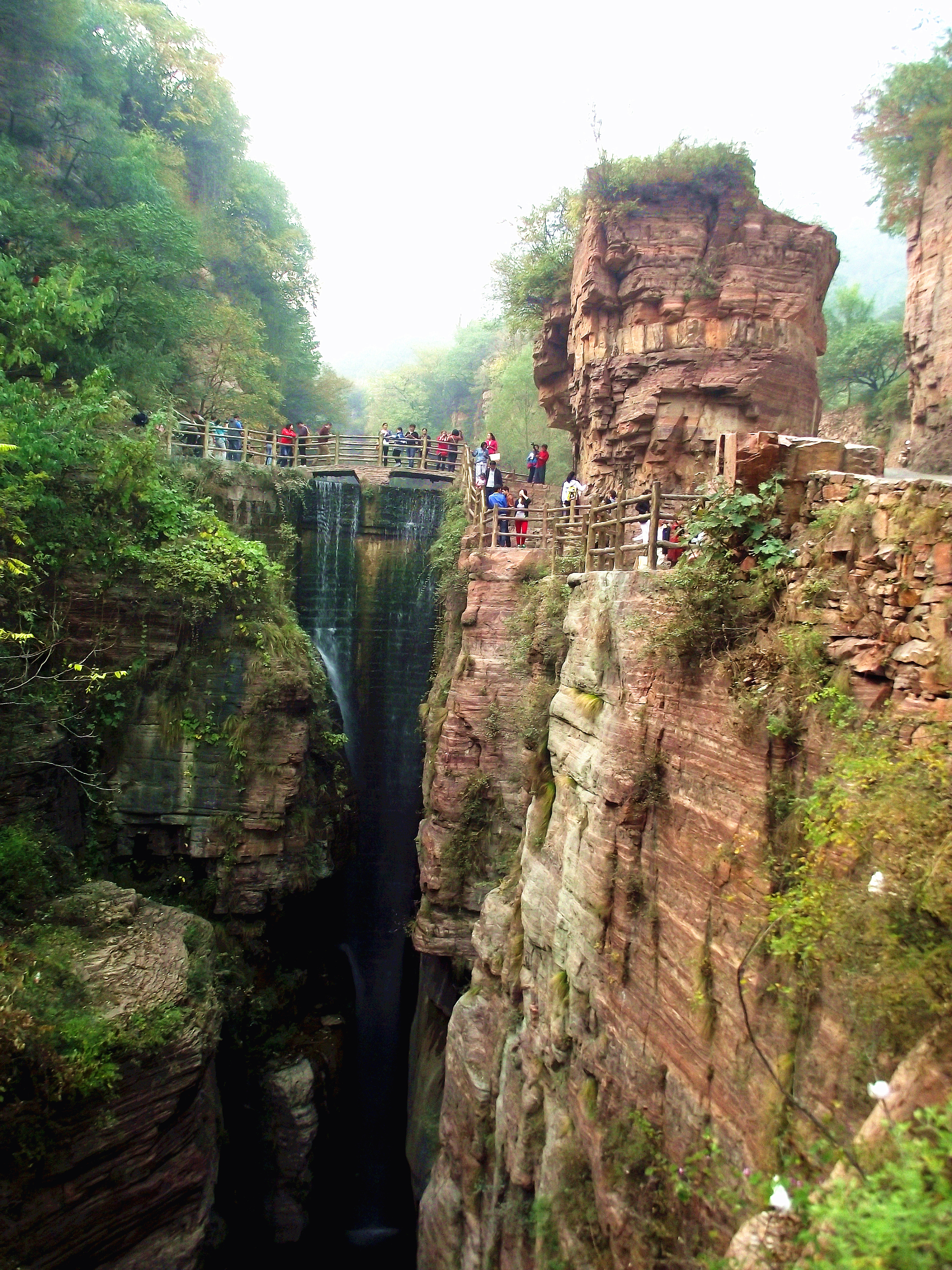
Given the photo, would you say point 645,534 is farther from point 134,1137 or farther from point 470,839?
point 134,1137

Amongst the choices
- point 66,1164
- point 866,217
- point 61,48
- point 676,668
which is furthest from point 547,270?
point 866,217

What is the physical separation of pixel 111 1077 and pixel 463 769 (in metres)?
6.36

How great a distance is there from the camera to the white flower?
10.6 feet

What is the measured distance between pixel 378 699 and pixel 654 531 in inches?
444

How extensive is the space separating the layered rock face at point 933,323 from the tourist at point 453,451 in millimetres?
10942

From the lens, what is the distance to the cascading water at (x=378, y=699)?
16.1 m

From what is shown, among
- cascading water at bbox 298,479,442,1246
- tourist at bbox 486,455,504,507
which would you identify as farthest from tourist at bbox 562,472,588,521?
cascading water at bbox 298,479,442,1246

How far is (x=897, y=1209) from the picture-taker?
2.55 metres

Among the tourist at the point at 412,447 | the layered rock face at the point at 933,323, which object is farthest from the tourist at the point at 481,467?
the layered rock face at the point at 933,323

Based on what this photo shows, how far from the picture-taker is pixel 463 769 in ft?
41.0

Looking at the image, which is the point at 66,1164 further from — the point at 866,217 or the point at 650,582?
the point at 866,217

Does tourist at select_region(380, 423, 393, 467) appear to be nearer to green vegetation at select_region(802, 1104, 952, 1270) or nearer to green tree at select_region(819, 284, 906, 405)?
green tree at select_region(819, 284, 906, 405)

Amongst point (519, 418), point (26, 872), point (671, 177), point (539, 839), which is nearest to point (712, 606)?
point (539, 839)

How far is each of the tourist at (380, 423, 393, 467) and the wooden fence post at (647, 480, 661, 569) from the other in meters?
13.9
